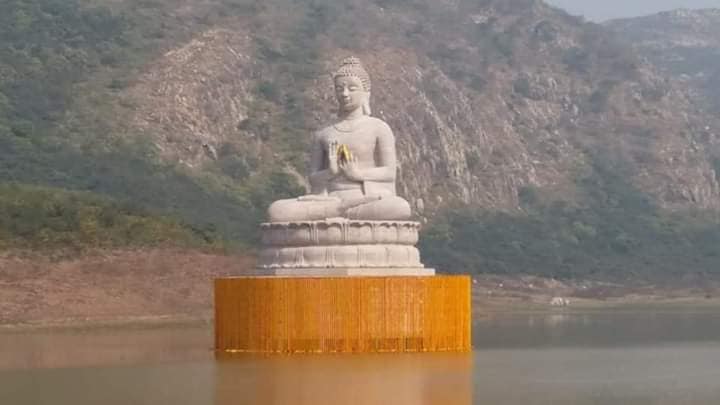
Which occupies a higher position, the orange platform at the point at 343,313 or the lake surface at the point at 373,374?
the orange platform at the point at 343,313

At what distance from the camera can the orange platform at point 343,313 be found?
24.0 meters

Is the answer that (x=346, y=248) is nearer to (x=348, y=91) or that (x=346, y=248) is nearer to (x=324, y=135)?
(x=324, y=135)

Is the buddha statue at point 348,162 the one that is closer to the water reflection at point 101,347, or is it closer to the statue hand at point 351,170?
the statue hand at point 351,170

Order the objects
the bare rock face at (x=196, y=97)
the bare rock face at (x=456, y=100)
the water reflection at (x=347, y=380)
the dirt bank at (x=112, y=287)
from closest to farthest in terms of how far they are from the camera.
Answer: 1. the water reflection at (x=347, y=380)
2. the dirt bank at (x=112, y=287)
3. the bare rock face at (x=196, y=97)
4. the bare rock face at (x=456, y=100)

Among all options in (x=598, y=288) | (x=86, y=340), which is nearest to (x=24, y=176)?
(x=598, y=288)

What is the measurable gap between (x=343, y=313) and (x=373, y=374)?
11.6 ft

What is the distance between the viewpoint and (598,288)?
76875mm

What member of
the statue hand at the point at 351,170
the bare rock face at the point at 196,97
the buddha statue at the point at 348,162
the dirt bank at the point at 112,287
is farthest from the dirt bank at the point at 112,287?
the bare rock face at the point at 196,97

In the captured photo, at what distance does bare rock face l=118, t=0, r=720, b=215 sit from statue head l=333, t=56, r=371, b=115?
46269 millimetres

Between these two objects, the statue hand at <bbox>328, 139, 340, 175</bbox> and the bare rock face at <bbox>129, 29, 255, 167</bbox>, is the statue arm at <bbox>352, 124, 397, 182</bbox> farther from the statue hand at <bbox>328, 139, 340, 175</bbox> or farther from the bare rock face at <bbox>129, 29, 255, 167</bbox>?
the bare rock face at <bbox>129, 29, 255, 167</bbox>

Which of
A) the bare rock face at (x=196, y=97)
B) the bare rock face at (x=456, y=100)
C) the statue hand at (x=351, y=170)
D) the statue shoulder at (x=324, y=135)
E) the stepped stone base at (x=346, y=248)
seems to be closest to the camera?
the stepped stone base at (x=346, y=248)

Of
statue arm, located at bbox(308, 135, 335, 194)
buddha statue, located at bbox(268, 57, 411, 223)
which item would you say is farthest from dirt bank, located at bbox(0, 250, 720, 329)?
buddha statue, located at bbox(268, 57, 411, 223)

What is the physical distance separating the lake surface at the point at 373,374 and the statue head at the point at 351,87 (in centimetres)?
416

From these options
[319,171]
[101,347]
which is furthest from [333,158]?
[101,347]
